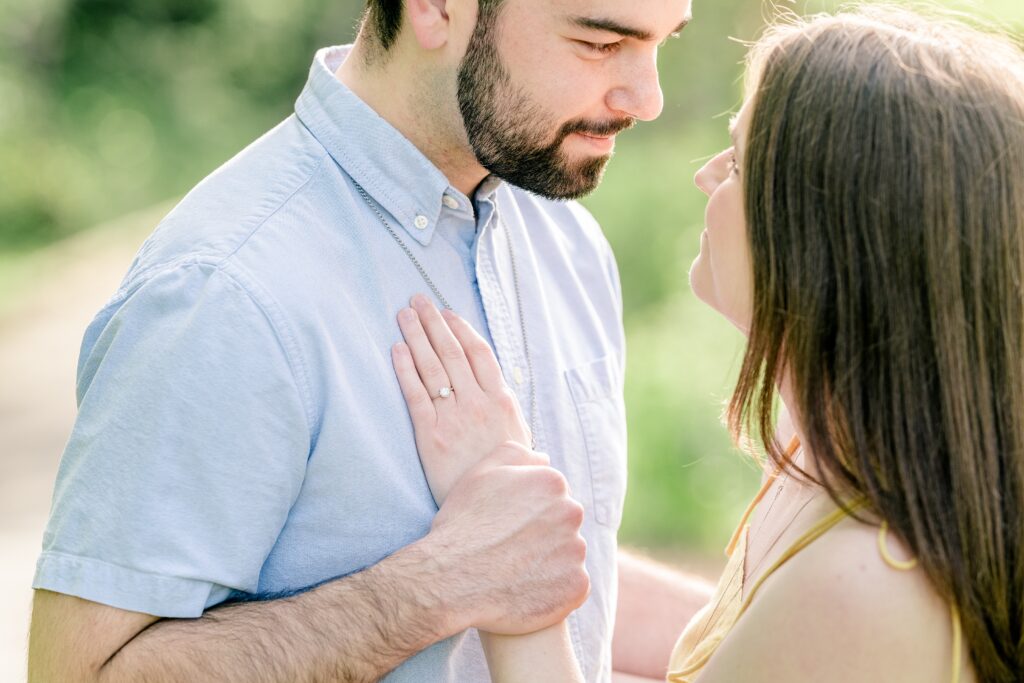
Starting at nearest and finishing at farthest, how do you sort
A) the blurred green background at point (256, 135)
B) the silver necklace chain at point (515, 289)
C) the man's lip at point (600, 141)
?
the silver necklace chain at point (515, 289) → the man's lip at point (600, 141) → the blurred green background at point (256, 135)

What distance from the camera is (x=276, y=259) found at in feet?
6.05

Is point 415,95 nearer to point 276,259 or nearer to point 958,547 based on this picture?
point 276,259

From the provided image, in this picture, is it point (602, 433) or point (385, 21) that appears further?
point (602, 433)

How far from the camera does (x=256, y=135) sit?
47.2ft

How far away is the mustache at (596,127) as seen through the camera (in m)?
2.23

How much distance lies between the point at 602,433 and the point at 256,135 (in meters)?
12.7

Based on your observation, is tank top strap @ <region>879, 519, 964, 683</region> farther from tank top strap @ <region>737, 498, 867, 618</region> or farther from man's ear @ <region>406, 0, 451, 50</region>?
man's ear @ <region>406, 0, 451, 50</region>

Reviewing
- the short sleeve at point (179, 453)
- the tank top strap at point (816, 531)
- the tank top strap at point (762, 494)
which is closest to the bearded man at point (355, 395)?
the short sleeve at point (179, 453)

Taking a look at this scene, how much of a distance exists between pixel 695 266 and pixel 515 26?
532mm

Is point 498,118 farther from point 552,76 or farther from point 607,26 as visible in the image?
point 607,26

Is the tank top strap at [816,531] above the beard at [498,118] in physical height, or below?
below

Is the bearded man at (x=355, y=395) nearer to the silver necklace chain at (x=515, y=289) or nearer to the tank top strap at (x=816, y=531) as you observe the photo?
the silver necklace chain at (x=515, y=289)

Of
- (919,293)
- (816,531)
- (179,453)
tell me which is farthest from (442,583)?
(919,293)

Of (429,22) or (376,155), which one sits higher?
(429,22)
